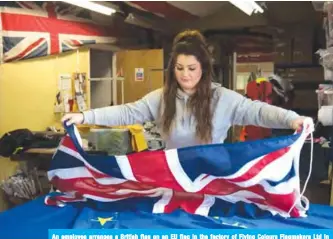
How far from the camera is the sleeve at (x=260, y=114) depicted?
193cm

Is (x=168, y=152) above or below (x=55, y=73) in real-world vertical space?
below

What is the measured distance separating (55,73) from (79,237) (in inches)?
162

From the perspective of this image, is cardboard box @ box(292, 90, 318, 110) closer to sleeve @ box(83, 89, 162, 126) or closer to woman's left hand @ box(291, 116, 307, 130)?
sleeve @ box(83, 89, 162, 126)

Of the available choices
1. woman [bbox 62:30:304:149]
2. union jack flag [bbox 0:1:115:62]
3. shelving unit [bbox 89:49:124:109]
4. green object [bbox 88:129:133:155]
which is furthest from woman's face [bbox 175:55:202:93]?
shelving unit [bbox 89:49:124:109]

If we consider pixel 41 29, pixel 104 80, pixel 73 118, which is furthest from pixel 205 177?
pixel 104 80

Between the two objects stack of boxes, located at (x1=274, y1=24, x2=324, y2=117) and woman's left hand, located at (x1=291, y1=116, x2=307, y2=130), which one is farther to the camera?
stack of boxes, located at (x1=274, y1=24, x2=324, y2=117)

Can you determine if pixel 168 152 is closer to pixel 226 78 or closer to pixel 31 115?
pixel 31 115

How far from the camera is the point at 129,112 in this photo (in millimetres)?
2238

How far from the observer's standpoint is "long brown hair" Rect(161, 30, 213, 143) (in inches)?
83.7

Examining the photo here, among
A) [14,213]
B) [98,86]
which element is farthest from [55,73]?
[14,213]

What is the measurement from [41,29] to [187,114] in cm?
322

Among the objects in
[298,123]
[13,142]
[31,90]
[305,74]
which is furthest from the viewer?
[305,74]

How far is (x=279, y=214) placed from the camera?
179 centimetres

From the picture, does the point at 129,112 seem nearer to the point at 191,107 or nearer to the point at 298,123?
the point at 191,107
